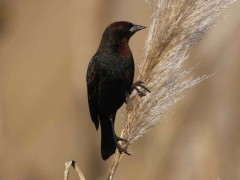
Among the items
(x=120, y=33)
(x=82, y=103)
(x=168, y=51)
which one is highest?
(x=82, y=103)

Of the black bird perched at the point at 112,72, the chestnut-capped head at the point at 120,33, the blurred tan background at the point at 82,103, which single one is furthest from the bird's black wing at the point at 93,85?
the blurred tan background at the point at 82,103

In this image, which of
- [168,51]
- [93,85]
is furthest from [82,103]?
[168,51]

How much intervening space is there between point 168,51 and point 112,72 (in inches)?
29.8

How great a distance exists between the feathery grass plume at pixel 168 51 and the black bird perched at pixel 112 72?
48cm

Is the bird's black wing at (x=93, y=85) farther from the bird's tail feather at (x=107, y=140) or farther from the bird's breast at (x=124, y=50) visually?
the bird's breast at (x=124, y=50)

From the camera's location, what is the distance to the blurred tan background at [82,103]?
5457 mm

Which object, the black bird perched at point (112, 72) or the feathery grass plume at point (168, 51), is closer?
the feathery grass plume at point (168, 51)

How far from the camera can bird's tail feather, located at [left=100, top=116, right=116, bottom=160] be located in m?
3.48

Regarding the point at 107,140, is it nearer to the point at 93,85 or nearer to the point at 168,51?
the point at 93,85

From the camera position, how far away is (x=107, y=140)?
3.55m

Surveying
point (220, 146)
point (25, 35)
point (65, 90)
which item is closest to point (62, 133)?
point (65, 90)

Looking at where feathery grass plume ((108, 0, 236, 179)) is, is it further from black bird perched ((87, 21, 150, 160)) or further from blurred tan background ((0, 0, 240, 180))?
blurred tan background ((0, 0, 240, 180))

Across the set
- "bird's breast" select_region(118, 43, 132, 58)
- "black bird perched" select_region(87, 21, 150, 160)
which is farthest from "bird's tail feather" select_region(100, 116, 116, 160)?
"bird's breast" select_region(118, 43, 132, 58)

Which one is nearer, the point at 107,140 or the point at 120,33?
the point at 120,33
